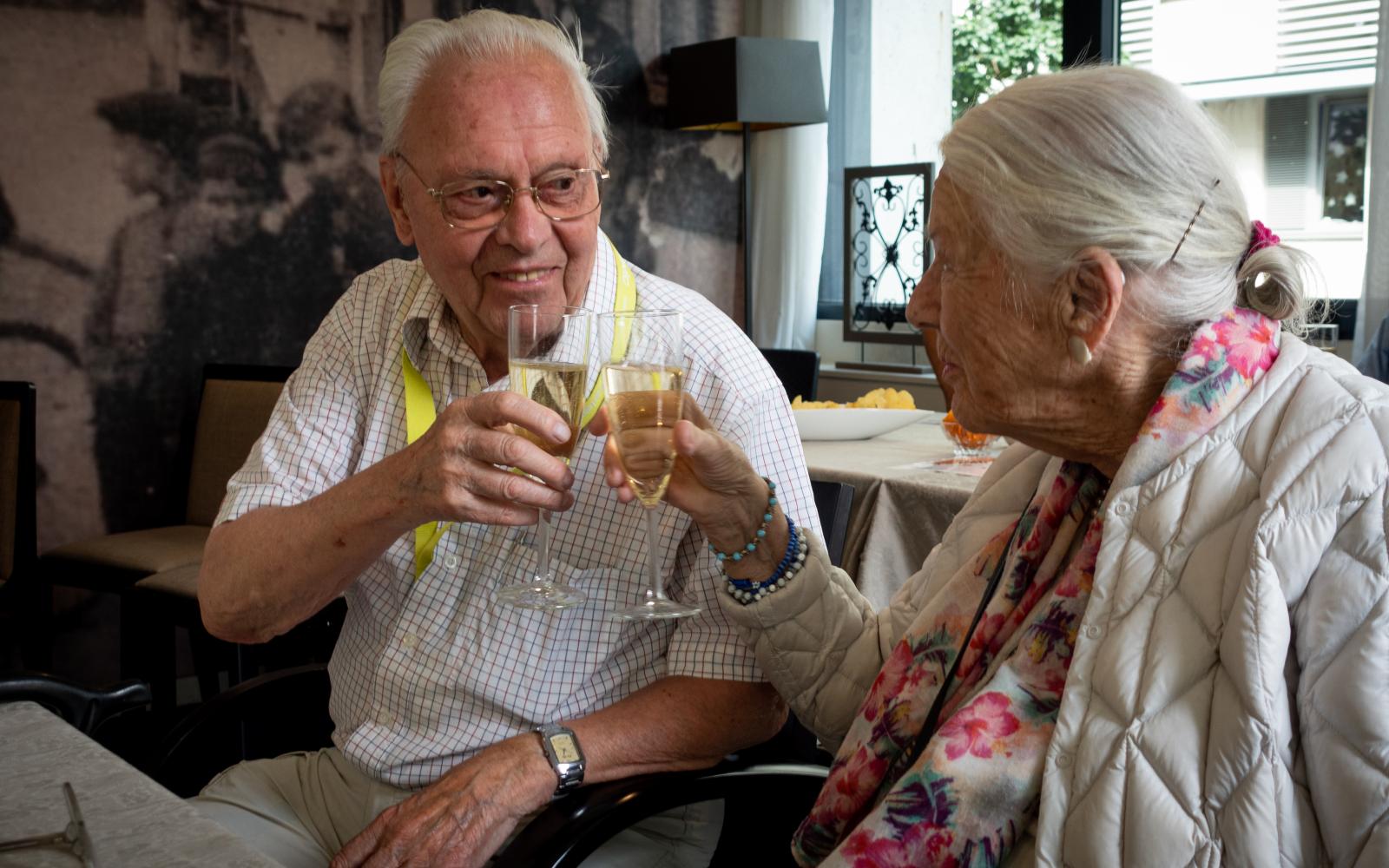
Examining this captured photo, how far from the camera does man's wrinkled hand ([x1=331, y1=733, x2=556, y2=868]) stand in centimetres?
127

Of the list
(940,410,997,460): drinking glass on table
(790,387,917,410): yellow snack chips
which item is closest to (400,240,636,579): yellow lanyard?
(940,410,997,460): drinking glass on table

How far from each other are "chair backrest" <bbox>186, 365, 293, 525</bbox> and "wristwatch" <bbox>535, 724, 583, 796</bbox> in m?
2.84

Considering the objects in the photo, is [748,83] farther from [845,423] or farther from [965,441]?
[965,441]

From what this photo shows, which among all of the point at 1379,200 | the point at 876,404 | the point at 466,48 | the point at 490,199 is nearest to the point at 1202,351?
the point at 490,199

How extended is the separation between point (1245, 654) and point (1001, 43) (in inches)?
187

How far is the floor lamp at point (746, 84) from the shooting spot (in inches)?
195

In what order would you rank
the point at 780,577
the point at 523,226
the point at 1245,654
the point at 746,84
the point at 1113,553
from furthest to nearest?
the point at 746,84, the point at 523,226, the point at 780,577, the point at 1113,553, the point at 1245,654

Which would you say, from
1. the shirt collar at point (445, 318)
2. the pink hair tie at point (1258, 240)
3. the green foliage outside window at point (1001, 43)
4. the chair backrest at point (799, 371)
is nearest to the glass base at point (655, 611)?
the shirt collar at point (445, 318)

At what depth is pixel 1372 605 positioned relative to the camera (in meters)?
0.88

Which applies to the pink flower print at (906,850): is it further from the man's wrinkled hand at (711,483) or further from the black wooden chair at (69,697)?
the black wooden chair at (69,697)

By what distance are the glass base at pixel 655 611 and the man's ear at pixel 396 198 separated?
0.67 m

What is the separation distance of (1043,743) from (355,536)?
75cm

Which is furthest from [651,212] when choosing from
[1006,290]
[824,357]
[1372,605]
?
[1372,605]

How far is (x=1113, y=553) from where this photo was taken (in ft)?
3.35
